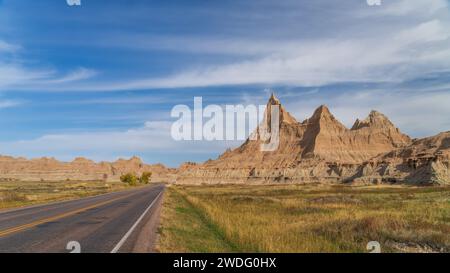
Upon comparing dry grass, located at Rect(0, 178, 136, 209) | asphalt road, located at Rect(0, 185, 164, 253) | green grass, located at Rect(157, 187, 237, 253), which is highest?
asphalt road, located at Rect(0, 185, 164, 253)

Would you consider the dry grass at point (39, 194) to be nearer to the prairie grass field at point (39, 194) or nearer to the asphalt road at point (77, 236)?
the prairie grass field at point (39, 194)

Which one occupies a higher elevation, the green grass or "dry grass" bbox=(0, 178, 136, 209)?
the green grass

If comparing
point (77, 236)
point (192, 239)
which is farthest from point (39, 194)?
point (192, 239)

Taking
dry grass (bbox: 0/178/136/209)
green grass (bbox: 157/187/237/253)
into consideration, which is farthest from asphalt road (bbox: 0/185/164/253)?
dry grass (bbox: 0/178/136/209)

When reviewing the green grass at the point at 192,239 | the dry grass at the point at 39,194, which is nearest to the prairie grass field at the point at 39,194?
the dry grass at the point at 39,194

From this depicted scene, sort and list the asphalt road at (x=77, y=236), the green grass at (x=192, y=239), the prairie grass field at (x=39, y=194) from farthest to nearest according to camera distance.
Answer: the prairie grass field at (x=39, y=194)
the green grass at (x=192, y=239)
the asphalt road at (x=77, y=236)

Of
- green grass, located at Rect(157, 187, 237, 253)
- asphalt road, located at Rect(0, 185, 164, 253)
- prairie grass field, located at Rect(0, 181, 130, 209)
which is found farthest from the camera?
prairie grass field, located at Rect(0, 181, 130, 209)

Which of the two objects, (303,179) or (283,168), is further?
(283,168)

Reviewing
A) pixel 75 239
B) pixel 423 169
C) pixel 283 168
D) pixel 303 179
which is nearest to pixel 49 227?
pixel 75 239

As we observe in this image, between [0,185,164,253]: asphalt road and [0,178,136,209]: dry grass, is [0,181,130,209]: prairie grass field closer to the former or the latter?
[0,178,136,209]: dry grass
